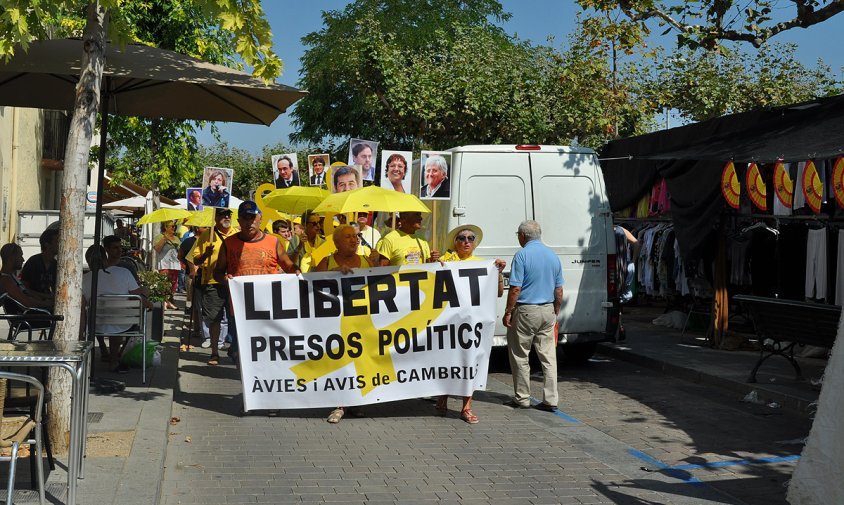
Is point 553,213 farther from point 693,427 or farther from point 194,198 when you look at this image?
point 194,198

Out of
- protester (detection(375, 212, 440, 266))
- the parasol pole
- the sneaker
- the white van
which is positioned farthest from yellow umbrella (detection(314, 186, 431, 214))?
the sneaker

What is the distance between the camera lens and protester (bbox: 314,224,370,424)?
9250mm

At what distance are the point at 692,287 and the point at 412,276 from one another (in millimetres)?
8129

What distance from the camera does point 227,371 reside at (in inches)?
479

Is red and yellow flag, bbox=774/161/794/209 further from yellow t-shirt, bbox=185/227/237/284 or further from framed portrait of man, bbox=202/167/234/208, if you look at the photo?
framed portrait of man, bbox=202/167/234/208

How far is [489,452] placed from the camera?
26.0ft

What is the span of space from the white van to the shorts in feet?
9.16

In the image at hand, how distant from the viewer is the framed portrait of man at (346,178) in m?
12.5

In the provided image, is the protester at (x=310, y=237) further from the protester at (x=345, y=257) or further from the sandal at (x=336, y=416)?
the sandal at (x=336, y=416)

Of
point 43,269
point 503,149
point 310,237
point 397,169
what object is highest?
point 503,149

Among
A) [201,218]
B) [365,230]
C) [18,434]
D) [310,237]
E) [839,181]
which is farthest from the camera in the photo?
[201,218]

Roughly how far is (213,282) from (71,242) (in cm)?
529

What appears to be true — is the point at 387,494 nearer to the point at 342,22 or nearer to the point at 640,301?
the point at 640,301

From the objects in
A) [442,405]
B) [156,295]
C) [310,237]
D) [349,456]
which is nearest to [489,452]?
[349,456]
